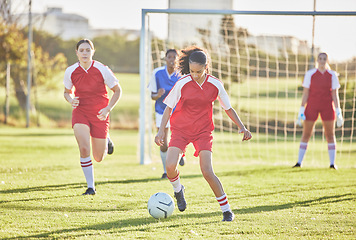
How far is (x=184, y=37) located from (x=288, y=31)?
349 cm

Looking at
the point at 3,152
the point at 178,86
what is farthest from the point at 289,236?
the point at 3,152

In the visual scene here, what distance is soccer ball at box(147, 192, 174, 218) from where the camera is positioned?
214 inches

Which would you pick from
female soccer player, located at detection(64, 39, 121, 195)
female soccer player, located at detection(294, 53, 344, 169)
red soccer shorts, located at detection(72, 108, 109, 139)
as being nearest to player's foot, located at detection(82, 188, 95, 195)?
female soccer player, located at detection(64, 39, 121, 195)

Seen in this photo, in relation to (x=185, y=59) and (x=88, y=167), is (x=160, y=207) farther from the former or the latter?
(x=88, y=167)

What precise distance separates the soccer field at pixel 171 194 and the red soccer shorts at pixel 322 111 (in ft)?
3.50

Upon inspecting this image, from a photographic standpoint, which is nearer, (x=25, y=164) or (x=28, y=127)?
(x=25, y=164)

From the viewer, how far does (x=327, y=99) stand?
988cm

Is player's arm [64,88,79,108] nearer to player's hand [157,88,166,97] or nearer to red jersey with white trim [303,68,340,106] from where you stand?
player's hand [157,88,166,97]

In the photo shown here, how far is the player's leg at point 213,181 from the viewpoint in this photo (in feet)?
17.3

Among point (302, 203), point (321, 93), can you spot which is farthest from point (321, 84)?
point (302, 203)

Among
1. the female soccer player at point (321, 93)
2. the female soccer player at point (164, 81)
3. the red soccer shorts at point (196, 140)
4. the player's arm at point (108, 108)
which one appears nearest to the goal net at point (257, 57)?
the female soccer player at point (321, 93)

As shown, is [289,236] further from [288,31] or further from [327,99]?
[288,31]

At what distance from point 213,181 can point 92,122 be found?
2.26 meters

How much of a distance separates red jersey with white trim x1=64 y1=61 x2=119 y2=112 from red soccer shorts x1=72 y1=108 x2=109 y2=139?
7 centimetres
